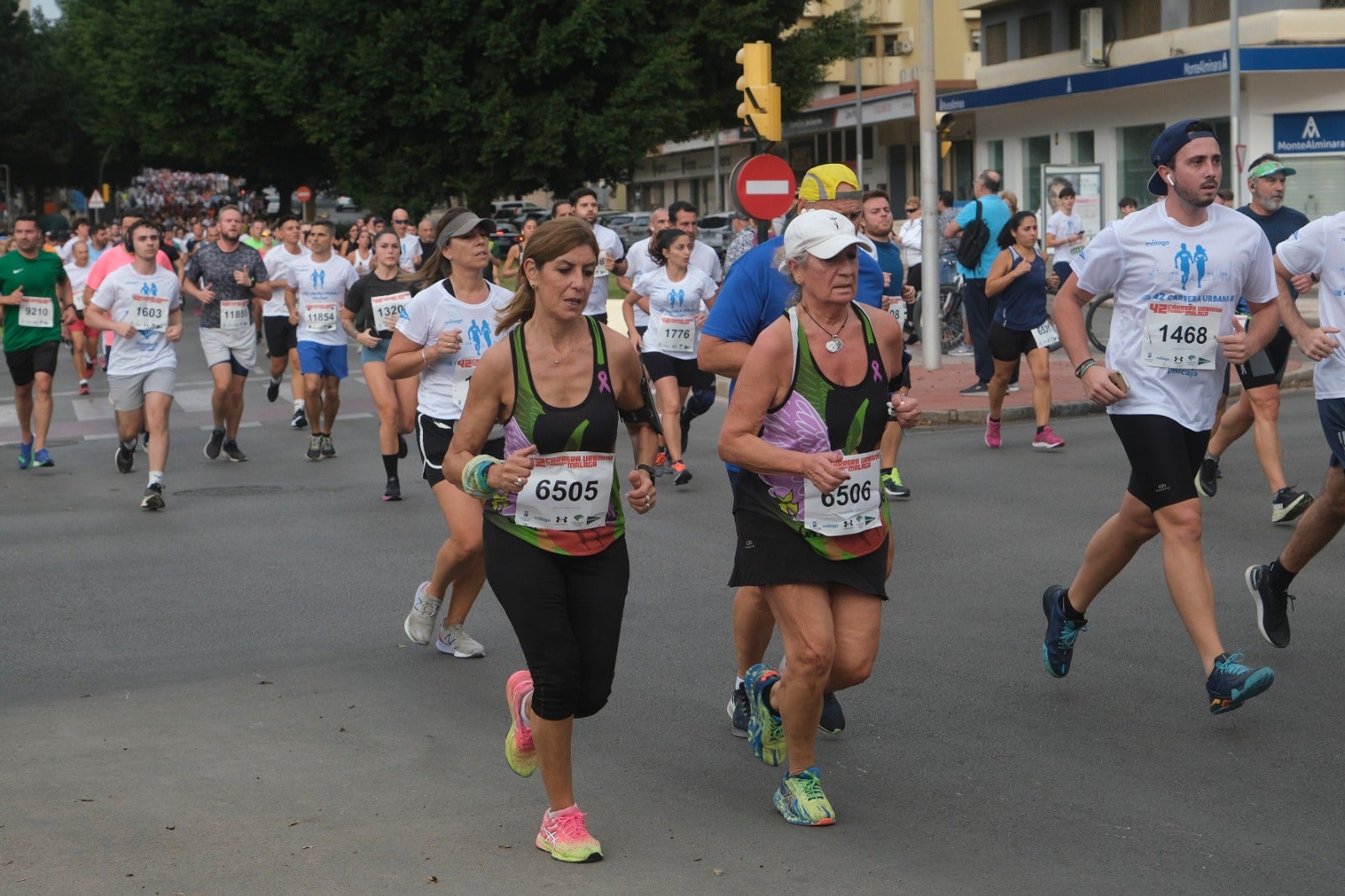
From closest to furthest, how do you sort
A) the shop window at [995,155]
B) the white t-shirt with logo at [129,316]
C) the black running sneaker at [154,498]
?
the black running sneaker at [154,498]
the white t-shirt with logo at [129,316]
the shop window at [995,155]

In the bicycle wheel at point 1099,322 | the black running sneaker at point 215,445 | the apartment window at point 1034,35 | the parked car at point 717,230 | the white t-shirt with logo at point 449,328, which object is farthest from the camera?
the parked car at point 717,230

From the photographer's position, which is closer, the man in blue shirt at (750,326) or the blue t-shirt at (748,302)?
the man in blue shirt at (750,326)

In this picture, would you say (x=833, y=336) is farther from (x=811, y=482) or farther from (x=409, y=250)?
(x=409, y=250)

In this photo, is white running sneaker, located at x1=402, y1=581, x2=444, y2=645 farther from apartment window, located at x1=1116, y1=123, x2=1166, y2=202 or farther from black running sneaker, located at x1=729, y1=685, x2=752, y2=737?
apartment window, located at x1=1116, y1=123, x2=1166, y2=202

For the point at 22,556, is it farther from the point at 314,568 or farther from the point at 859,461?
the point at 859,461

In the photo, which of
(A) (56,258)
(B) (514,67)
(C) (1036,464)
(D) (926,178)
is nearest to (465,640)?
(C) (1036,464)

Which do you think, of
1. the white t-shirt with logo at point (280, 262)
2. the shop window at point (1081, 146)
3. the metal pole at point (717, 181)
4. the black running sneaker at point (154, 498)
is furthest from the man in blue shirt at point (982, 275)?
the metal pole at point (717, 181)

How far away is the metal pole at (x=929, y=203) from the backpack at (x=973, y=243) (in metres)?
3.43

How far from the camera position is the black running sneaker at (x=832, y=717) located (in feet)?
19.4

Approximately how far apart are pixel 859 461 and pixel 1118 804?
1.24 m

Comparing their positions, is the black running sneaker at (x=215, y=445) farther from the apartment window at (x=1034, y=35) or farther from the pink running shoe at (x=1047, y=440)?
the apartment window at (x=1034, y=35)

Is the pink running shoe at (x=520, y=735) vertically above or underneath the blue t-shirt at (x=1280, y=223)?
underneath

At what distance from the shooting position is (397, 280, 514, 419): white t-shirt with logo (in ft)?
24.1

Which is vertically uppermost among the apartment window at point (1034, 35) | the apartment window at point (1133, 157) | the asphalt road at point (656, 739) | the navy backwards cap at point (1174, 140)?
the apartment window at point (1034, 35)
